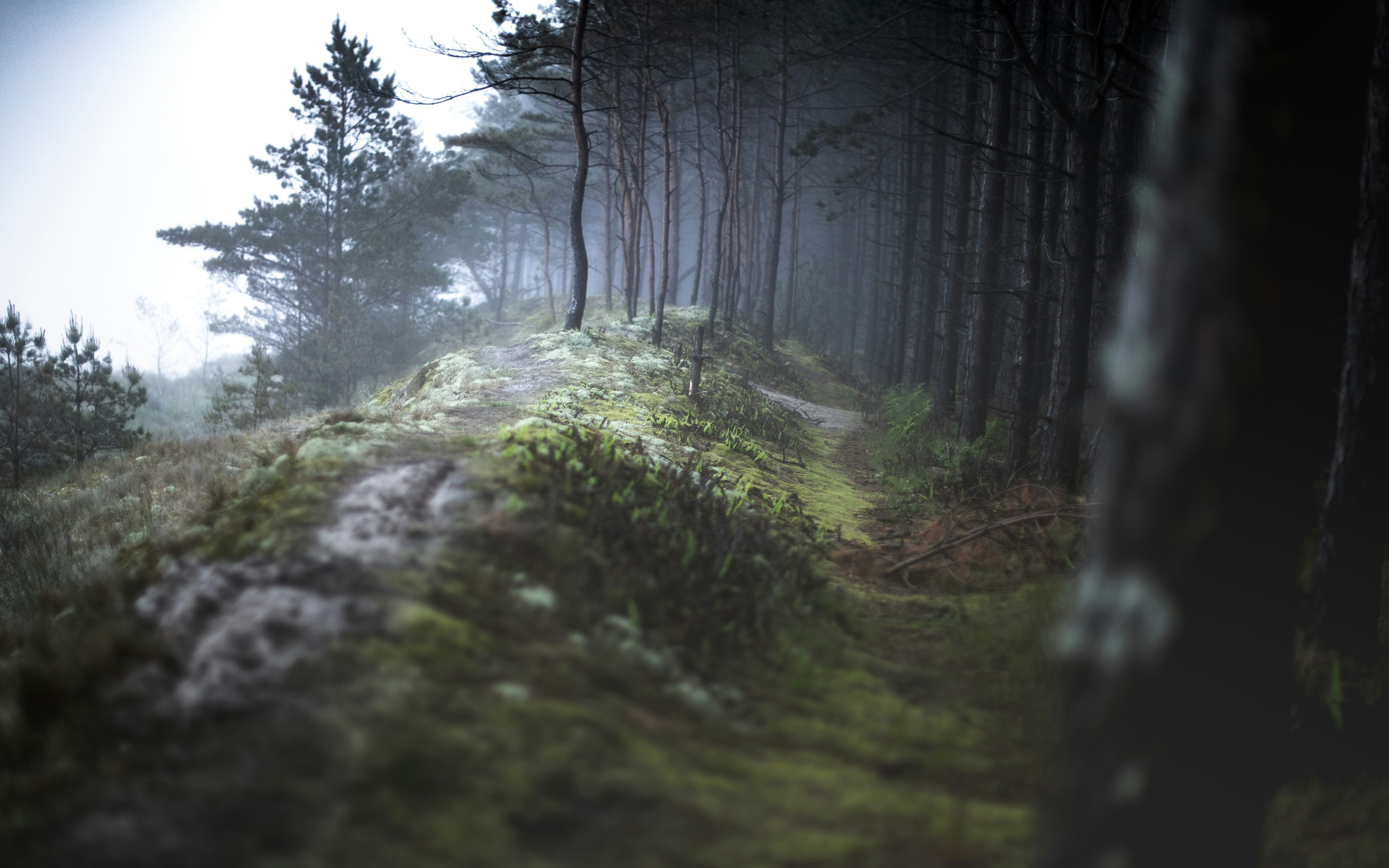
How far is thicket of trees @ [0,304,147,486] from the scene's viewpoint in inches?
492

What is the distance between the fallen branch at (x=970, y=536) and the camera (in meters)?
4.92

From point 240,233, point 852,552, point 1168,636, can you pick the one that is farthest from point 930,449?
point 240,233

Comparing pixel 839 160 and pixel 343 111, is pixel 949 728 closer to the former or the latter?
pixel 343 111

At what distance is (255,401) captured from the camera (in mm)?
17797

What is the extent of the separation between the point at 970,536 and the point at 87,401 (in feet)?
58.5

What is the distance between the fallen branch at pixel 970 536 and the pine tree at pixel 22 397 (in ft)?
53.7

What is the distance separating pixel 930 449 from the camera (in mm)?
10031

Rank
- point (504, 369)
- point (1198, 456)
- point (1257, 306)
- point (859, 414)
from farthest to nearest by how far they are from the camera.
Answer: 1. point (859, 414)
2. point (504, 369)
3. point (1257, 306)
4. point (1198, 456)

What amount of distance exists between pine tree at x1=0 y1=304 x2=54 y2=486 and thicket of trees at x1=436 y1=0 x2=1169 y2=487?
9992mm

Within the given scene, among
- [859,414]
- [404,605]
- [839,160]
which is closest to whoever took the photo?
[404,605]

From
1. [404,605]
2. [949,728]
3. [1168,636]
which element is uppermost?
[1168,636]

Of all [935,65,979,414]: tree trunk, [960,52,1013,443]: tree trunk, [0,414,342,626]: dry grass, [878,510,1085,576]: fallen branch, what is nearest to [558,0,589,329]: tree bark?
[0,414,342,626]: dry grass

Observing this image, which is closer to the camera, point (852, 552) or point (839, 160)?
point (852, 552)

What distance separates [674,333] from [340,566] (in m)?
17.4
